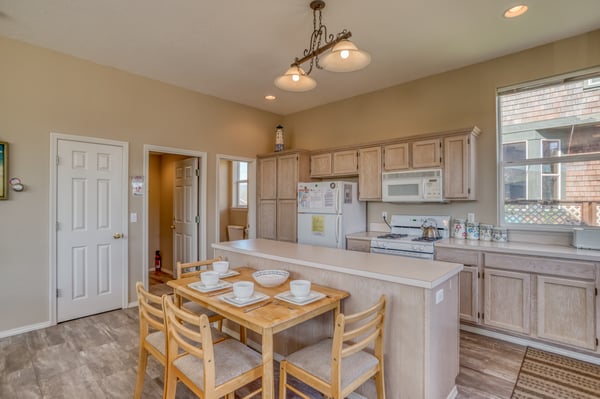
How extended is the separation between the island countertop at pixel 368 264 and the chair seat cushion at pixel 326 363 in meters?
0.47

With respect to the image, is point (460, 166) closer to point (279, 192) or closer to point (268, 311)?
point (279, 192)

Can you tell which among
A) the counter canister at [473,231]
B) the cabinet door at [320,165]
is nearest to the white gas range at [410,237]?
the counter canister at [473,231]

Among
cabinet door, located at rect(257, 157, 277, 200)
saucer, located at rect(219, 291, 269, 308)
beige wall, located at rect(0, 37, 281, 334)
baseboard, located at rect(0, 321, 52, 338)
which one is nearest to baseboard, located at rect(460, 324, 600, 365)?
saucer, located at rect(219, 291, 269, 308)

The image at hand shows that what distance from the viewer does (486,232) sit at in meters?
3.38

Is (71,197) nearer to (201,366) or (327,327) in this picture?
(201,366)

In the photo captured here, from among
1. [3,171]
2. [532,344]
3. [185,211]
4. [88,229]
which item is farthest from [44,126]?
[532,344]

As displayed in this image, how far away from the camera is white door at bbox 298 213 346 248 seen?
4068 millimetres

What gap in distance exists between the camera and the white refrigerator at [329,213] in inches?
160

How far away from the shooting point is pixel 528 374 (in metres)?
2.38

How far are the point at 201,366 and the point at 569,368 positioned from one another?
2913 mm

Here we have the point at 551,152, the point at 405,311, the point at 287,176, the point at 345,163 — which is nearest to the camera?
the point at 405,311

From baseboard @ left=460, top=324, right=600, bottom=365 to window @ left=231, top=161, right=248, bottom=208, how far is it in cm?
472

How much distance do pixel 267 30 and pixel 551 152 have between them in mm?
3243

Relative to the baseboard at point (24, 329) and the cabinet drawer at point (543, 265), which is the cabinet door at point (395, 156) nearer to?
the cabinet drawer at point (543, 265)
